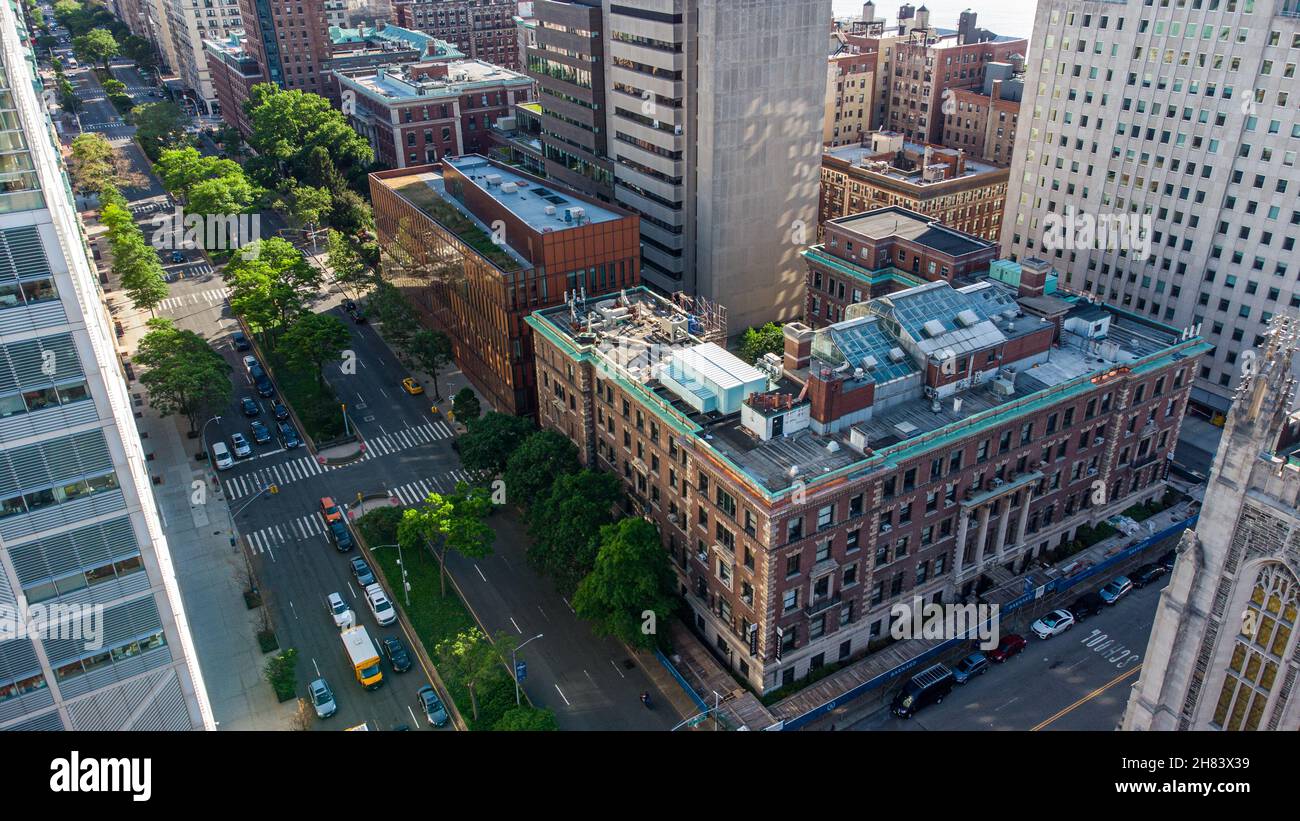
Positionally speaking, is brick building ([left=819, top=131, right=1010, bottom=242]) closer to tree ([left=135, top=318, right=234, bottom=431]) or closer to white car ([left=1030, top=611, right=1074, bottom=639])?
white car ([left=1030, top=611, right=1074, bottom=639])

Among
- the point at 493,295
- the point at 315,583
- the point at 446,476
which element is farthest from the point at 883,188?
the point at 315,583

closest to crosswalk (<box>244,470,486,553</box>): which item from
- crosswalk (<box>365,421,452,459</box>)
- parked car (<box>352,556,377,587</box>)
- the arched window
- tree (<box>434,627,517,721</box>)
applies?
crosswalk (<box>365,421,452,459</box>)

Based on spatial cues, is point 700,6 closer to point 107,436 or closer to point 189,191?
point 107,436

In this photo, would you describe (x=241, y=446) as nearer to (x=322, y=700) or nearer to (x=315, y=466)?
(x=315, y=466)

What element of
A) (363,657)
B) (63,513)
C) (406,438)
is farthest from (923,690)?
(406,438)

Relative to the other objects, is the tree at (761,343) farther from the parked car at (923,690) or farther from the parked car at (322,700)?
the parked car at (322,700)
